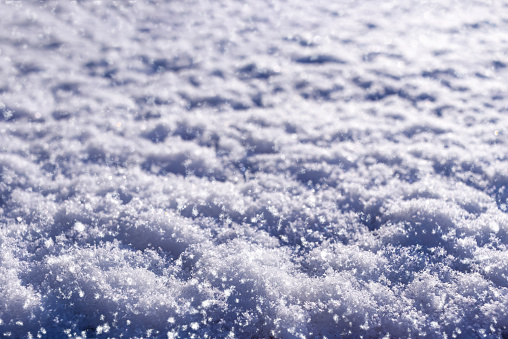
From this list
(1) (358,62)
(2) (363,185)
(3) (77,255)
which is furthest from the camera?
(1) (358,62)

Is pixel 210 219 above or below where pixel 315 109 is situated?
below

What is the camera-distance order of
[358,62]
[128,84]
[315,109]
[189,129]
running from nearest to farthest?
[189,129] → [315,109] → [128,84] → [358,62]

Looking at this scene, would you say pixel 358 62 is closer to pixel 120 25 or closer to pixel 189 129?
pixel 189 129

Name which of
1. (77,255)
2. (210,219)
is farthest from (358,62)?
(77,255)

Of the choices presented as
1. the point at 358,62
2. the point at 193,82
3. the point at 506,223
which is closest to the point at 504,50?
the point at 358,62

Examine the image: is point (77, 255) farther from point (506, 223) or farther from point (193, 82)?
point (506, 223)

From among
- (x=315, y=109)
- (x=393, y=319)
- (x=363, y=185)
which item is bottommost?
(x=393, y=319)

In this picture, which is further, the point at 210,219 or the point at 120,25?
the point at 120,25
